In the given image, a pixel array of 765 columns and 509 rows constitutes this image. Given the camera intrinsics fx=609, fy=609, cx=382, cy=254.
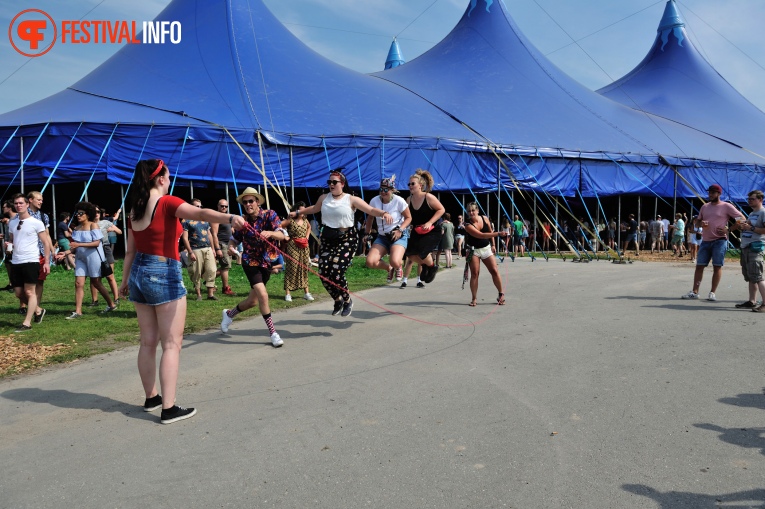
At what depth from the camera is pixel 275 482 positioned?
9.55ft

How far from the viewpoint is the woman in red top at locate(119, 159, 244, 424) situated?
12.3ft

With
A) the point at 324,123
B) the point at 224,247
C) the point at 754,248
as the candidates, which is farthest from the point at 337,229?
the point at 324,123

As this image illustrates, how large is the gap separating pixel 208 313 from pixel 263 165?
28.1 feet

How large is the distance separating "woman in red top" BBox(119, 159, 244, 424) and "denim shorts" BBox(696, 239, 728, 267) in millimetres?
7087

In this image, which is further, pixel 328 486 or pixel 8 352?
pixel 8 352

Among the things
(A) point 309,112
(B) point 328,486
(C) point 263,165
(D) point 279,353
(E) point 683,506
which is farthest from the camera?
(A) point 309,112

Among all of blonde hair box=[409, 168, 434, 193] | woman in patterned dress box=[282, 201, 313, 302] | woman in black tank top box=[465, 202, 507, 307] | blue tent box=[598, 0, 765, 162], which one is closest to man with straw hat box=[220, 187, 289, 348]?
blonde hair box=[409, 168, 434, 193]

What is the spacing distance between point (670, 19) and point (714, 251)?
2760cm

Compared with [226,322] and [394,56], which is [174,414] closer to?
[226,322]

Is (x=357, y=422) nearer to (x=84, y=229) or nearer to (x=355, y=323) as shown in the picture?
(x=355, y=323)

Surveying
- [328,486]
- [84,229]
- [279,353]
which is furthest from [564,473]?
[84,229]

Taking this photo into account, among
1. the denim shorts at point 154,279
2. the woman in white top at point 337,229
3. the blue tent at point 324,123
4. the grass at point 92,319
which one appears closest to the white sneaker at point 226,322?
the grass at point 92,319

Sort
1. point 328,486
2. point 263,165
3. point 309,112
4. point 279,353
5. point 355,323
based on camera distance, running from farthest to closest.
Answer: point 309,112 → point 263,165 → point 355,323 → point 279,353 → point 328,486

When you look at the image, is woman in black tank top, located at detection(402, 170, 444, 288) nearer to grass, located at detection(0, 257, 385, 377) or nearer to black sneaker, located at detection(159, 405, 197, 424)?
grass, located at detection(0, 257, 385, 377)
